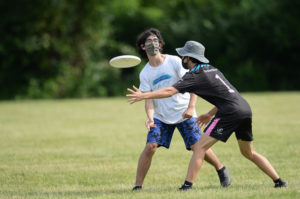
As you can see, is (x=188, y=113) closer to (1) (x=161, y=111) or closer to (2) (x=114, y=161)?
(1) (x=161, y=111)

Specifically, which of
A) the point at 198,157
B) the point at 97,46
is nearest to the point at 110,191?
the point at 198,157

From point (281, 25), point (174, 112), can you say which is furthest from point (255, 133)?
point (281, 25)

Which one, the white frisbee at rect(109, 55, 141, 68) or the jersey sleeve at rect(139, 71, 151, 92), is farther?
the jersey sleeve at rect(139, 71, 151, 92)

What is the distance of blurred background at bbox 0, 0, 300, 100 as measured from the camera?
3300 cm

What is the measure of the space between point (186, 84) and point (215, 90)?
1.27 ft

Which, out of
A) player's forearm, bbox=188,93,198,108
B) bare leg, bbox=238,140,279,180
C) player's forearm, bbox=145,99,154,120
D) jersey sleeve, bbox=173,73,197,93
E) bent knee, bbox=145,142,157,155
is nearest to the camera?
jersey sleeve, bbox=173,73,197,93

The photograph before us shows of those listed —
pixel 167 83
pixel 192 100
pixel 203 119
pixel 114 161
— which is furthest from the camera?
pixel 114 161

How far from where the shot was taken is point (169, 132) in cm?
716

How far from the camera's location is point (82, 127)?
53.2ft

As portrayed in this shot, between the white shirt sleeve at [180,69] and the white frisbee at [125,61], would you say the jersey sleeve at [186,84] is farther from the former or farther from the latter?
the white frisbee at [125,61]

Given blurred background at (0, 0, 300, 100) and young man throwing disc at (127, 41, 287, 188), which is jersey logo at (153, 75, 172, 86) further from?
blurred background at (0, 0, 300, 100)

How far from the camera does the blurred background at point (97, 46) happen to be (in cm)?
3300

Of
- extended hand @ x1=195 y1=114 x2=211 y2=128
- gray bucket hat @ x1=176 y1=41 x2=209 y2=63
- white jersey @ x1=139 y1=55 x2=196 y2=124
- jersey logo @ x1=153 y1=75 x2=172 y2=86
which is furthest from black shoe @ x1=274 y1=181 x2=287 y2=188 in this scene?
jersey logo @ x1=153 y1=75 x2=172 y2=86

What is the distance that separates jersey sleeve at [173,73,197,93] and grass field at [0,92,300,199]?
127cm
